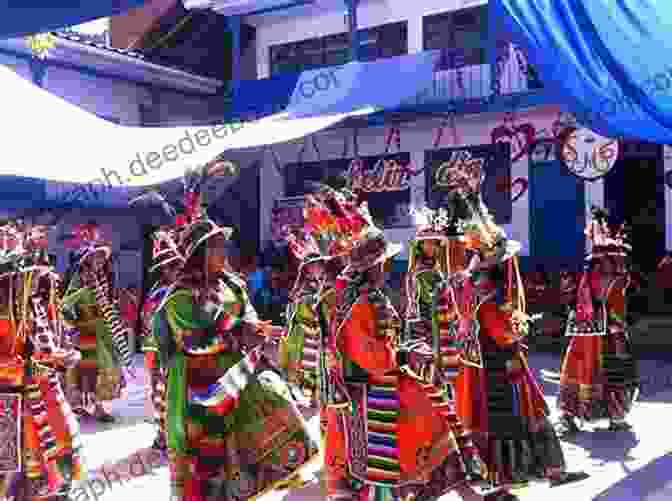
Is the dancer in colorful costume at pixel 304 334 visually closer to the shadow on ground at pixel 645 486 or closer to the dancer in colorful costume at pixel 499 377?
the dancer in colorful costume at pixel 499 377

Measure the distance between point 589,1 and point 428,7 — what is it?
13314 mm

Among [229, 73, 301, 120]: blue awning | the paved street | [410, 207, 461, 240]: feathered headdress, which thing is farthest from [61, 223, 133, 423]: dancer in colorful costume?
[229, 73, 301, 120]: blue awning

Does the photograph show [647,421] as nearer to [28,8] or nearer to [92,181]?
[92,181]

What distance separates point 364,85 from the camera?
44.2ft

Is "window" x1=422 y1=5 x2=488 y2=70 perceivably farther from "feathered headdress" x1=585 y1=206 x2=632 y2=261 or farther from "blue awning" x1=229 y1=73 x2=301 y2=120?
"feathered headdress" x1=585 y1=206 x2=632 y2=261

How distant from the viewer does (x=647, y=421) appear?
7.63 metres

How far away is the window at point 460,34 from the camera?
14812 millimetres

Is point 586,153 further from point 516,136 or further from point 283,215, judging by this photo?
point 283,215

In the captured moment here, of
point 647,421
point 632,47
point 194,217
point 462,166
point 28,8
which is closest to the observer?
→ point 28,8

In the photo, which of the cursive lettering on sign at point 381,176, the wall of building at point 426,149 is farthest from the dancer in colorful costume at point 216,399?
the cursive lettering on sign at point 381,176

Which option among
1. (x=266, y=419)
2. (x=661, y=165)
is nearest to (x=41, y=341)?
(x=266, y=419)

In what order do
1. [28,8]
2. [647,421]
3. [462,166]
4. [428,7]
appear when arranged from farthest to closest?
[428,7], [647,421], [462,166], [28,8]

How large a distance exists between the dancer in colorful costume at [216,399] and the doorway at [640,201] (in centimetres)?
1073

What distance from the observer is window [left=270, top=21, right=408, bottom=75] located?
619 inches
